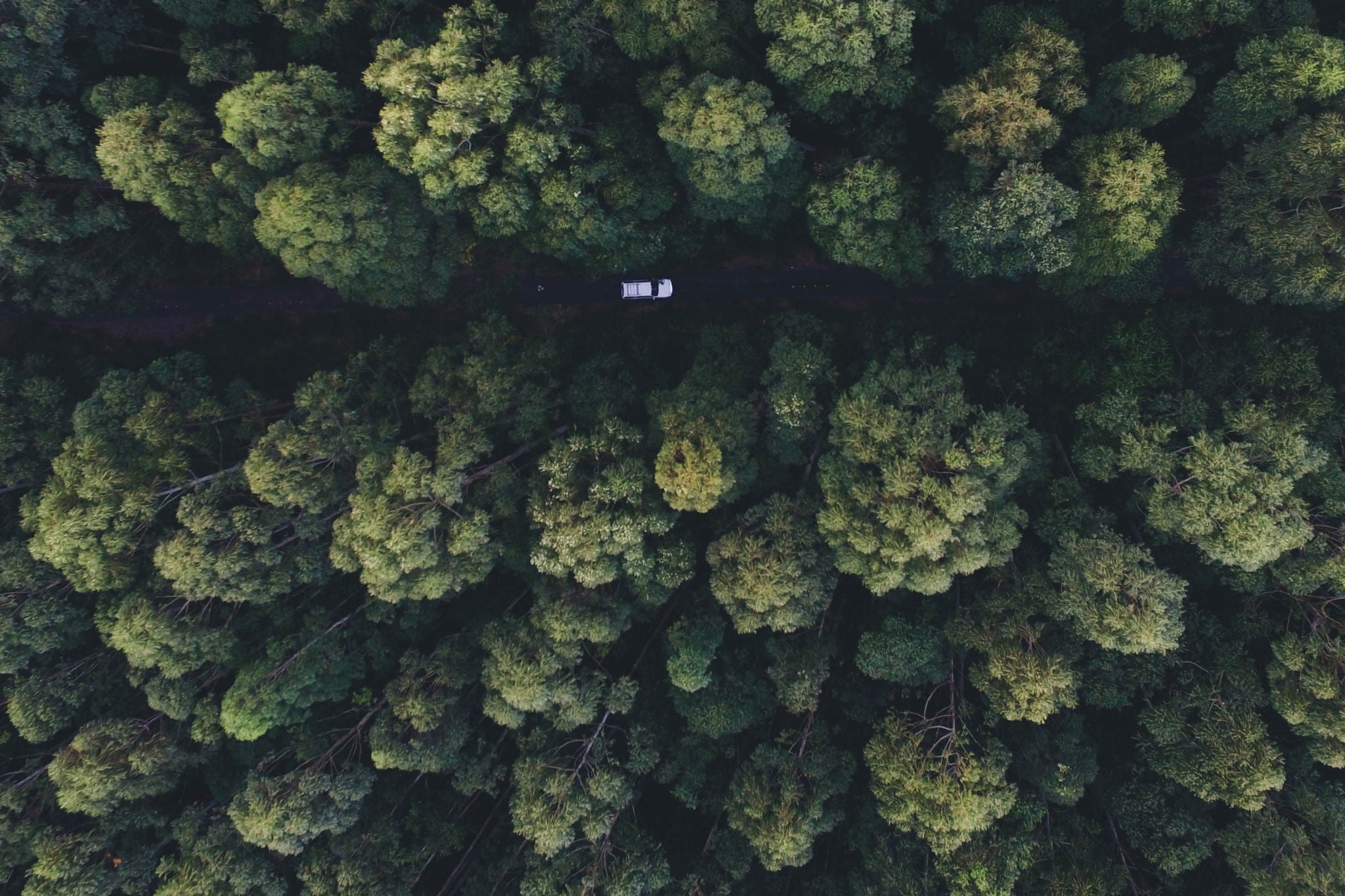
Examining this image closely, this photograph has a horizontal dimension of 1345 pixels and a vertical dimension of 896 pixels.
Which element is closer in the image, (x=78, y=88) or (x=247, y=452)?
(x=78, y=88)

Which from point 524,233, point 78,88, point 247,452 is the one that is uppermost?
point 78,88

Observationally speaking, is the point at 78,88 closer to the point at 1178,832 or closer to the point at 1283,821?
the point at 1178,832

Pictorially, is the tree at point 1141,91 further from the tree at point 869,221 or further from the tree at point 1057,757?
the tree at point 1057,757

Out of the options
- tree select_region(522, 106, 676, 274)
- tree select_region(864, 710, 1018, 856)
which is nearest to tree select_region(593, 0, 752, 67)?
tree select_region(522, 106, 676, 274)

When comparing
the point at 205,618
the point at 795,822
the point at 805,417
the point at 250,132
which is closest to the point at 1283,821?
the point at 795,822

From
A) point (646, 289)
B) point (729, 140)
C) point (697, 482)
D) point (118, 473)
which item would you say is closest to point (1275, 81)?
point (729, 140)

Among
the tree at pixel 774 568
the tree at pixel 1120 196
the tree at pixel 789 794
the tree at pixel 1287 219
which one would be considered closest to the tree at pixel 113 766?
the tree at pixel 789 794

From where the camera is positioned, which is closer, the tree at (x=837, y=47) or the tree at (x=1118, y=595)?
the tree at (x=1118, y=595)
